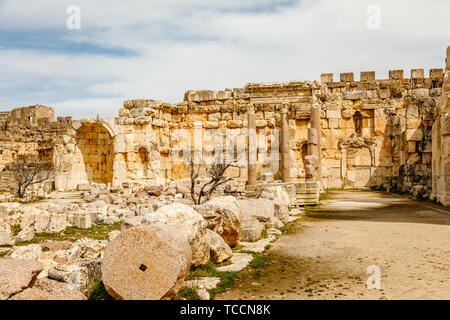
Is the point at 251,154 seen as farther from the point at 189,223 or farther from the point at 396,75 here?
the point at 189,223

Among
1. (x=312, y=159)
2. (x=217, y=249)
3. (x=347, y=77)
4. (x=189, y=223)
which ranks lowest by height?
(x=217, y=249)

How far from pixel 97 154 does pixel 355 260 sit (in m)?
18.7

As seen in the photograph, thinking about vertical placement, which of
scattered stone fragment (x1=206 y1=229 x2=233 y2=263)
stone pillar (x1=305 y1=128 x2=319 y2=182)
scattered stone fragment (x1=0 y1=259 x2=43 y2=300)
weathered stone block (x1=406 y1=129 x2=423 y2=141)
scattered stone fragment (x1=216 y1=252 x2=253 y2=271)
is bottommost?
scattered stone fragment (x1=216 y1=252 x2=253 y2=271)

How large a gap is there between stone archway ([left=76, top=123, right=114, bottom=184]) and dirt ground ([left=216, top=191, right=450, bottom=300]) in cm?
1444

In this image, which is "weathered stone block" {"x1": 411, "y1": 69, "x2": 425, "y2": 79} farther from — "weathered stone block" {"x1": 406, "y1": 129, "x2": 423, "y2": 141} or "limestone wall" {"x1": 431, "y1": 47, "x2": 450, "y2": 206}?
"limestone wall" {"x1": 431, "y1": 47, "x2": 450, "y2": 206}

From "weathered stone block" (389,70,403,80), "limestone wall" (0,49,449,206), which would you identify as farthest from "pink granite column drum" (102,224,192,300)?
"weathered stone block" (389,70,403,80)

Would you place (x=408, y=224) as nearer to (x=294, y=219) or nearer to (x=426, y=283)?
(x=294, y=219)

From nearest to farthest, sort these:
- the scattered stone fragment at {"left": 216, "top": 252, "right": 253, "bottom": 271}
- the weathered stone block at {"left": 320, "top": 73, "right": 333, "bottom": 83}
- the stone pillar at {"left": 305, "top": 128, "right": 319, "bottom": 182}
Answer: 1. the scattered stone fragment at {"left": 216, "top": 252, "right": 253, "bottom": 271}
2. the stone pillar at {"left": 305, "top": 128, "right": 319, "bottom": 182}
3. the weathered stone block at {"left": 320, "top": 73, "right": 333, "bottom": 83}

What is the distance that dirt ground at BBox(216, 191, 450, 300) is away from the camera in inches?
185

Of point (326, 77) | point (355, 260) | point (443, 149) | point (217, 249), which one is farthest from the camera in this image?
point (326, 77)

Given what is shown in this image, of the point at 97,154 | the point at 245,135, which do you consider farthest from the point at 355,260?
the point at 97,154

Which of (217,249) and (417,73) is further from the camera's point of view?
(417,73)

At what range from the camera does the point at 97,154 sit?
22297 mm
